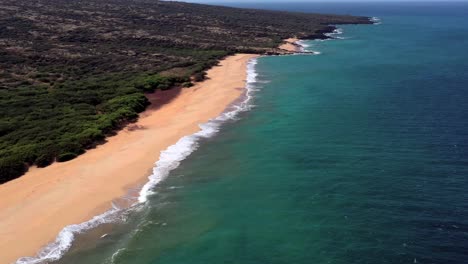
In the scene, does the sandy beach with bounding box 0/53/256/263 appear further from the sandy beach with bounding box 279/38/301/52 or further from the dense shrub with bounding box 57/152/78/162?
the sandy beach with bounding box 279/38/301/52

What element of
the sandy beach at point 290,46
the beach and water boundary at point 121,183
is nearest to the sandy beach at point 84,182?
the beach and water boundary at point 121,183

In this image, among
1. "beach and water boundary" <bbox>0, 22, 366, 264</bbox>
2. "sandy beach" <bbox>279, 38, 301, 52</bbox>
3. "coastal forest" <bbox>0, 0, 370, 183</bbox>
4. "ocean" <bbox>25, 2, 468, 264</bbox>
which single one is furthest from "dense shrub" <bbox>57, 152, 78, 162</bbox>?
"sandy beach" <bbox>279, 38, 301, 52</bbox>

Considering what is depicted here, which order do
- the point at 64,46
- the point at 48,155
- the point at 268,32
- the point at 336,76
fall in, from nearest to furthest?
1. the point at 48,155
2. the point at 336,76
3. the point at 64,46
4. the point at 268,32

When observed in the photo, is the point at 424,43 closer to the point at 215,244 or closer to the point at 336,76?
the point at 336,76

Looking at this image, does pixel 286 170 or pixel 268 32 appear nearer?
pixel 286 170

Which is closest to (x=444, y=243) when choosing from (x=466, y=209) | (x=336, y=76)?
(x=466, y=209)

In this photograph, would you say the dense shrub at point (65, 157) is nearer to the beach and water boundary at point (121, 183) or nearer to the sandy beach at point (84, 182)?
the sandy beach at point (84, 182)
